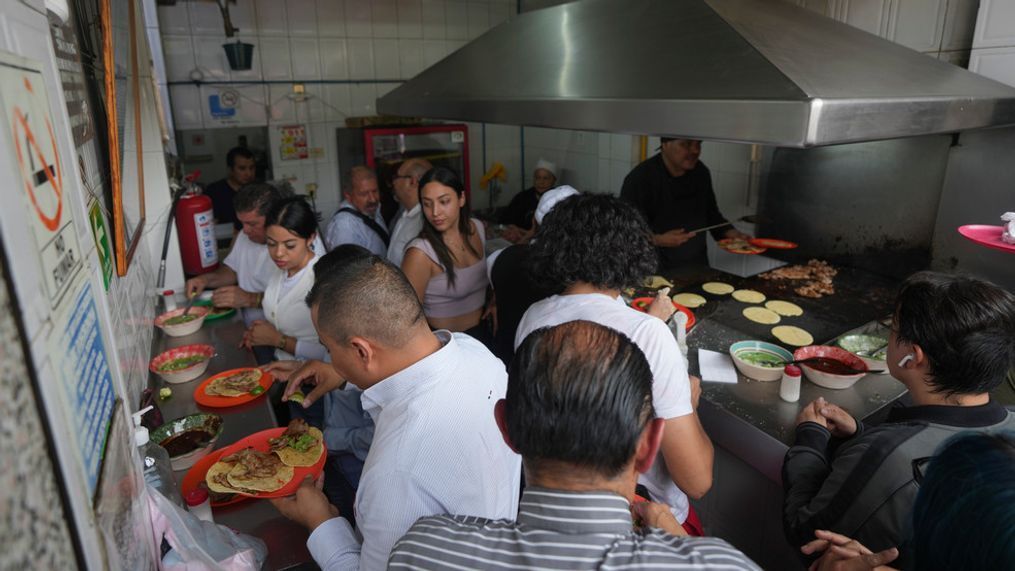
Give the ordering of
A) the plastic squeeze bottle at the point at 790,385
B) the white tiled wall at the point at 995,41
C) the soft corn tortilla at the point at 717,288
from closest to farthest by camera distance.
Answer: the plastic squeeze bottle at the point at 790,385
the white tiled wall at the point at 995,41
the soft corn tortilla at the point at 717,288

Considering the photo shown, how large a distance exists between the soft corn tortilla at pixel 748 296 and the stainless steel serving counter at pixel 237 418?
7.45 feet

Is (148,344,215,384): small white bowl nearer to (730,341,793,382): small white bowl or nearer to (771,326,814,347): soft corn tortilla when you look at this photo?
(730,341,793,382): small white bowl

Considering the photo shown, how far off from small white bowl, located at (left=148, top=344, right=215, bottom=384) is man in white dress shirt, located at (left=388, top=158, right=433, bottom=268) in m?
1.04

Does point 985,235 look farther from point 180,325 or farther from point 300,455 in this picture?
point 180,325

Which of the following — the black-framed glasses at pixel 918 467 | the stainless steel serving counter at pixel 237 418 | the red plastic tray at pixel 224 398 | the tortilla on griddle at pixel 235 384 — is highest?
the black-framed glasses at pixel 918 467

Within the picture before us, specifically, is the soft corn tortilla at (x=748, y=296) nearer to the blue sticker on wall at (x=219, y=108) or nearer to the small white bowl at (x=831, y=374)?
the small white bowl at (x=831, y=374)

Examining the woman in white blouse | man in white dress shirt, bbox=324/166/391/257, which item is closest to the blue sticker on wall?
man in white dress shirt, bbox=324/166/391/257

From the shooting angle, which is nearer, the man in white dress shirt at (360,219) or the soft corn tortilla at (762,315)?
the soft corn tortilla at (762,315)

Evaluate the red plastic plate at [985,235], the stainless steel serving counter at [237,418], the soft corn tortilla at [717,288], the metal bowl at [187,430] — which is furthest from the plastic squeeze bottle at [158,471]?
the red plastic plate at [985,235]

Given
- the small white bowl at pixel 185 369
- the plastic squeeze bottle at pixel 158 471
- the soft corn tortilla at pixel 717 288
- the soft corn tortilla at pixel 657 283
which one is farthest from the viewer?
Answer: the soft corn tortilla at pixel 657 283

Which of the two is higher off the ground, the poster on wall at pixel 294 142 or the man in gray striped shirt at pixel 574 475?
the poster on wall at pixel 294 142

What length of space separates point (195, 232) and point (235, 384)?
1412mm

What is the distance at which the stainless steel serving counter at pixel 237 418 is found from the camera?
5.13 ft

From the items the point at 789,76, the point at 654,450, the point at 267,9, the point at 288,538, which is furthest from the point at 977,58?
the point at 267,9
